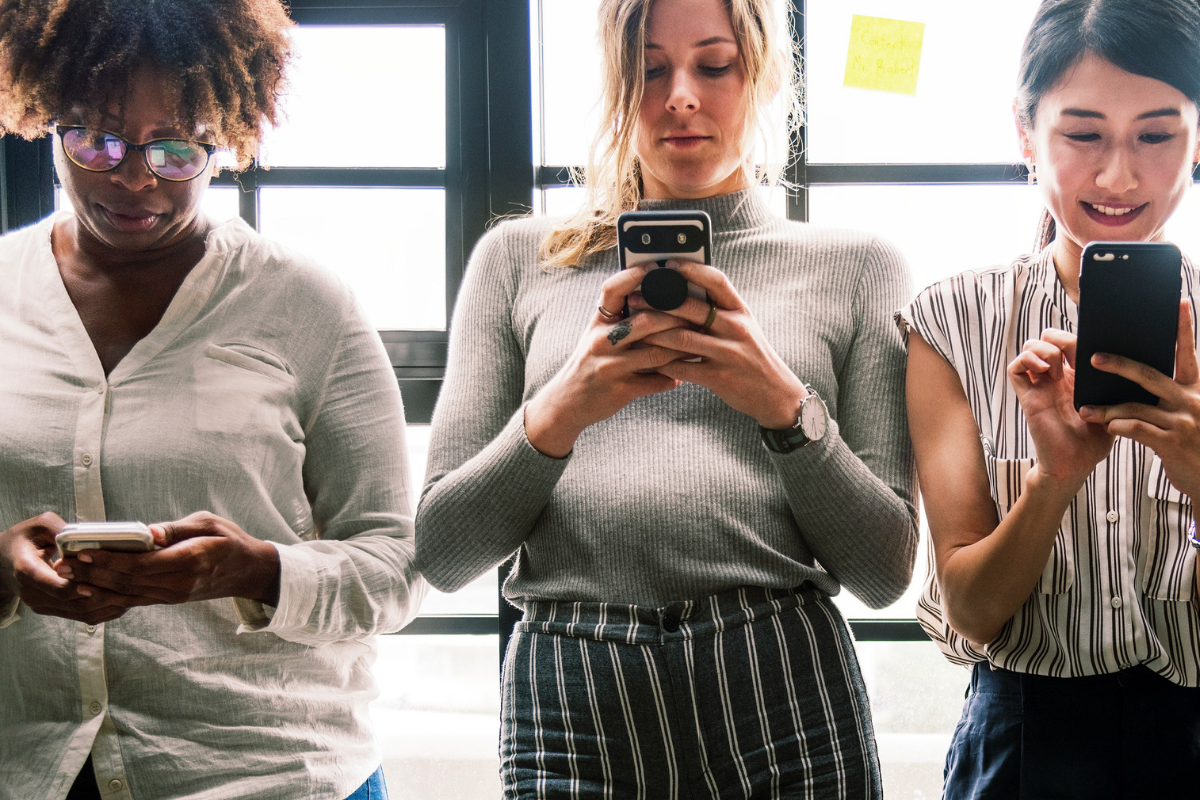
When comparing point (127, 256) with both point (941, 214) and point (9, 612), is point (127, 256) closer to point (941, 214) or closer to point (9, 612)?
point (9, 612)

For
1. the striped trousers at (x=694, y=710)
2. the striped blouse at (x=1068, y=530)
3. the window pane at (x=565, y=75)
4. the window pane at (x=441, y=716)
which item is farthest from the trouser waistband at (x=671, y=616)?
the window pane at (x=565, y=75)

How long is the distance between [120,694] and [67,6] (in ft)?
2.62

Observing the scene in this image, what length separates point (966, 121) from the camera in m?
1.68

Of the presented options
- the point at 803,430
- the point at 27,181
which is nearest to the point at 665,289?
the point at 803,430

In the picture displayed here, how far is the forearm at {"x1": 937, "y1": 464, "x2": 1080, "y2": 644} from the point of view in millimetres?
892

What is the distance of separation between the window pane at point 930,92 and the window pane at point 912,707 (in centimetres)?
88

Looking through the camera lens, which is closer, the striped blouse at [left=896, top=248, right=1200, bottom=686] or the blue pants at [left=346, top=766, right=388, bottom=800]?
the striped blouse at [left=896, top=248, right=1200, bottom=686]

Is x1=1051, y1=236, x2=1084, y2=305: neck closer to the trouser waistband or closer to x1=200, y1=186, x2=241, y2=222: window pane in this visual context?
the trouser waistband

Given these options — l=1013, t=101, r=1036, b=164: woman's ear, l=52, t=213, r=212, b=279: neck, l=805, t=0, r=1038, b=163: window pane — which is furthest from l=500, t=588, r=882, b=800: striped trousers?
l=805, t=0, r=1038, b=163: window pane

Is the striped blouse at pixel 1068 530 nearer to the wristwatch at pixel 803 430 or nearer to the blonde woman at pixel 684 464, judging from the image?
the blonde woman at pixel 684 464

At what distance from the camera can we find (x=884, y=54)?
162cm

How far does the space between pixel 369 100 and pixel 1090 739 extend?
4.81ft

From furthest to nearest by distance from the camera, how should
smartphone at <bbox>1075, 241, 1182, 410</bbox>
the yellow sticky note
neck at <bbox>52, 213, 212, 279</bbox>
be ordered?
the yellow sticky note
neck at <bbox>52, 213, 212, 279</bbox>
smartphone at <bbox>1075, 241, 1182, 410</bbox>

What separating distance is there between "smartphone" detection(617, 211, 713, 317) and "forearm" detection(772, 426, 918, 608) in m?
0.19
